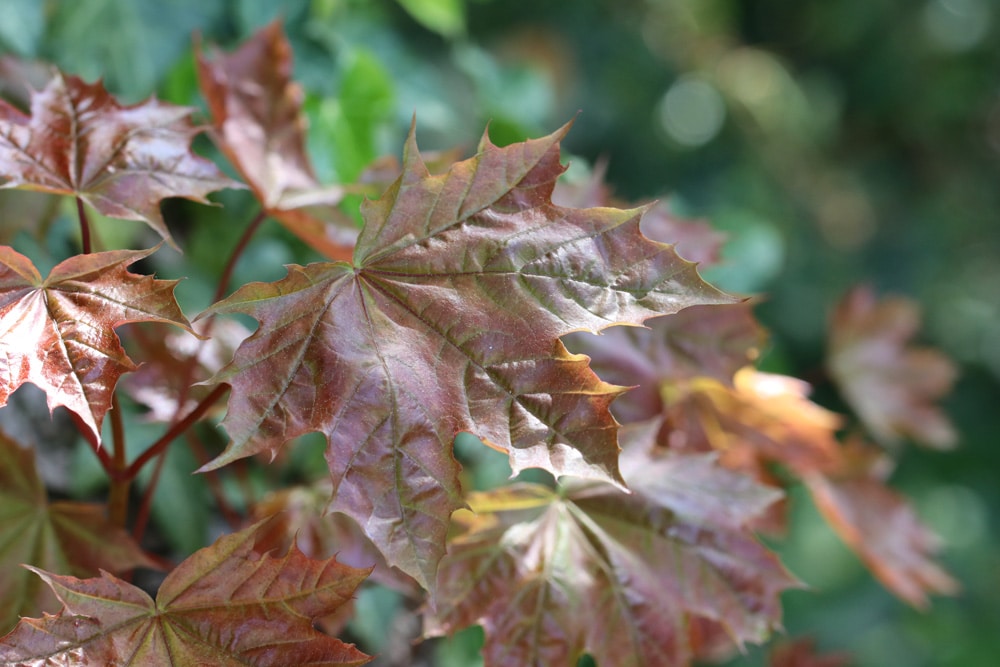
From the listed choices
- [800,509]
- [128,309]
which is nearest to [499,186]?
[128,309]

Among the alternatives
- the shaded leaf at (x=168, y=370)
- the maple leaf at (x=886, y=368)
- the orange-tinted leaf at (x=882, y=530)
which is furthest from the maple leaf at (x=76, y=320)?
the maple leaf at (x=886, y=368)

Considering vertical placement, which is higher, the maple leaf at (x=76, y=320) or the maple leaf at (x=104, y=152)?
the maple leaf at (x=104, y=152)

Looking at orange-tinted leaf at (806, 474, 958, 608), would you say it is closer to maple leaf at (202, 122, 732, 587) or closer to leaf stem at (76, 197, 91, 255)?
maple leaf at (202, 122, 732, 587)

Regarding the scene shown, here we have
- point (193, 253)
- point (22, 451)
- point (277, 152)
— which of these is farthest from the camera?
point (193, 253)

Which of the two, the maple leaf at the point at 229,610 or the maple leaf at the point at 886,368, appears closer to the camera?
the maple leaf at the point at 229,610

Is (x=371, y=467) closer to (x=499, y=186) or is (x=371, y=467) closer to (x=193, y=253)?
(x=499, y=186)

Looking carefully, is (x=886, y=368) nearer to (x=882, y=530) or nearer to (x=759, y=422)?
(x=882, y=530)

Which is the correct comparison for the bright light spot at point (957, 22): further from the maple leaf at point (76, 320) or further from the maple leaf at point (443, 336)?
the maple leaf at point (76, 320)
